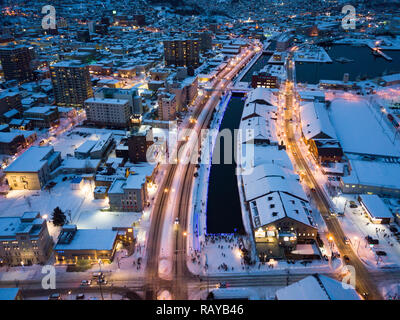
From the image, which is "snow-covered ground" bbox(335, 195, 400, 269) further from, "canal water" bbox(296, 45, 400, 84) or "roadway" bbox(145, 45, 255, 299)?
"canal water" bbox(296, 45, 400, 84)

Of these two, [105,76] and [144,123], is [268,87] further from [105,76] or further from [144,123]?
[105,76]

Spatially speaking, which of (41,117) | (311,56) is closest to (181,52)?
(311,56)

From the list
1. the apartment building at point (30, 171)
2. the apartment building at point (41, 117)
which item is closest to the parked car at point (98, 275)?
the apartment building at point (30, 171)

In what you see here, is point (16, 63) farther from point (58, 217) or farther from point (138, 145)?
point (58, 217)

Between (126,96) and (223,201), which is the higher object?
(126,96)

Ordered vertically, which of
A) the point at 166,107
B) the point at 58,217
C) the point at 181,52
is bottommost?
the point at 58,217

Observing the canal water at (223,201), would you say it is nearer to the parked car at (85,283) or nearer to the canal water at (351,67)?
the parked car at (85,283)

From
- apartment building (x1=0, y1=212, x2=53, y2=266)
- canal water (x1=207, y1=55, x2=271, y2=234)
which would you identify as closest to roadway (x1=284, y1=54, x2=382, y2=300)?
canal water (x1=207, y1=55, x2=271, y2=234)
